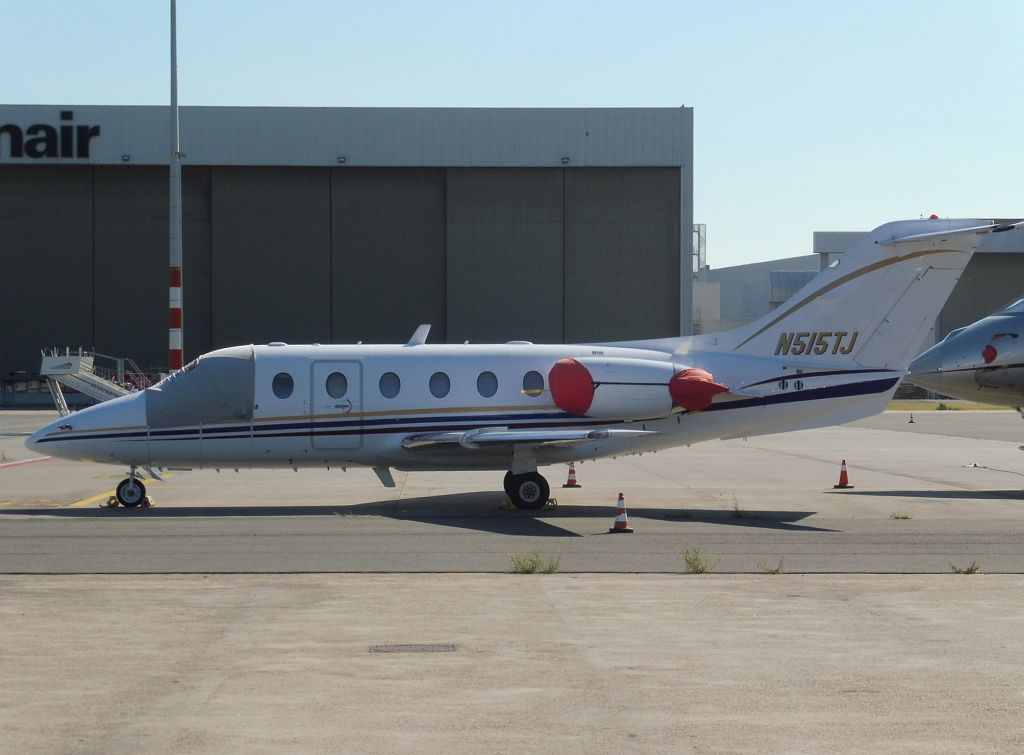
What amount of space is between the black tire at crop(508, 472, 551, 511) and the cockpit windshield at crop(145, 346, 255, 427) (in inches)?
179

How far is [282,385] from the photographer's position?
20.2 metres

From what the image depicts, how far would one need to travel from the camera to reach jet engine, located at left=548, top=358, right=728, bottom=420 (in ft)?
64.9

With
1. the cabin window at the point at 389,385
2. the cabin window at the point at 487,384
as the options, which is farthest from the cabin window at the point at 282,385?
the cabin window at the point at 487,384

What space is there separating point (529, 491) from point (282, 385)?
4430 mm

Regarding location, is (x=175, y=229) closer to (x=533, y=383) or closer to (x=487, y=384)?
(x=487, y=384)

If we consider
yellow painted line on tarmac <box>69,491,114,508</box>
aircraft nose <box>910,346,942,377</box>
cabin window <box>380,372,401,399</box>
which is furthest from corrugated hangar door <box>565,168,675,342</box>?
cabin window <box>380,372,401,399</box>

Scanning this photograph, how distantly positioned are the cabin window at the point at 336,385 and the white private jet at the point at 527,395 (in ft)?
0.07

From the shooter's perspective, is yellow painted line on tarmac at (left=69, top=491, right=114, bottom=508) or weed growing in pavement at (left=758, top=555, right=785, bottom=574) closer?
weed growing in pavement at (left=758, top=555, right=785, bottom=574)

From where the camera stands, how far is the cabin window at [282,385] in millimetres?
20125

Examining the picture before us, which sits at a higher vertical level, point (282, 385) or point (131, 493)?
point (282, 385)

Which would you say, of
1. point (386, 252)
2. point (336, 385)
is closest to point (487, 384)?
point (336, 385)

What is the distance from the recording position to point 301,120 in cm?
Result: 6200

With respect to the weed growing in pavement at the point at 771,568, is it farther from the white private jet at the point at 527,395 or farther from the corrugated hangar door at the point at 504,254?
the corrugated hangar door at the point at 504,254

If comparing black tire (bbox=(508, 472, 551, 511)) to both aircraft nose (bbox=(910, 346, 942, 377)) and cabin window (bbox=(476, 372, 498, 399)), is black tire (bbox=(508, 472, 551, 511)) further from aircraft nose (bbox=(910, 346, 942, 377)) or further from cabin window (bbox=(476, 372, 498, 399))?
aircraft nose (bbox=(910, 346, 942, 377))
